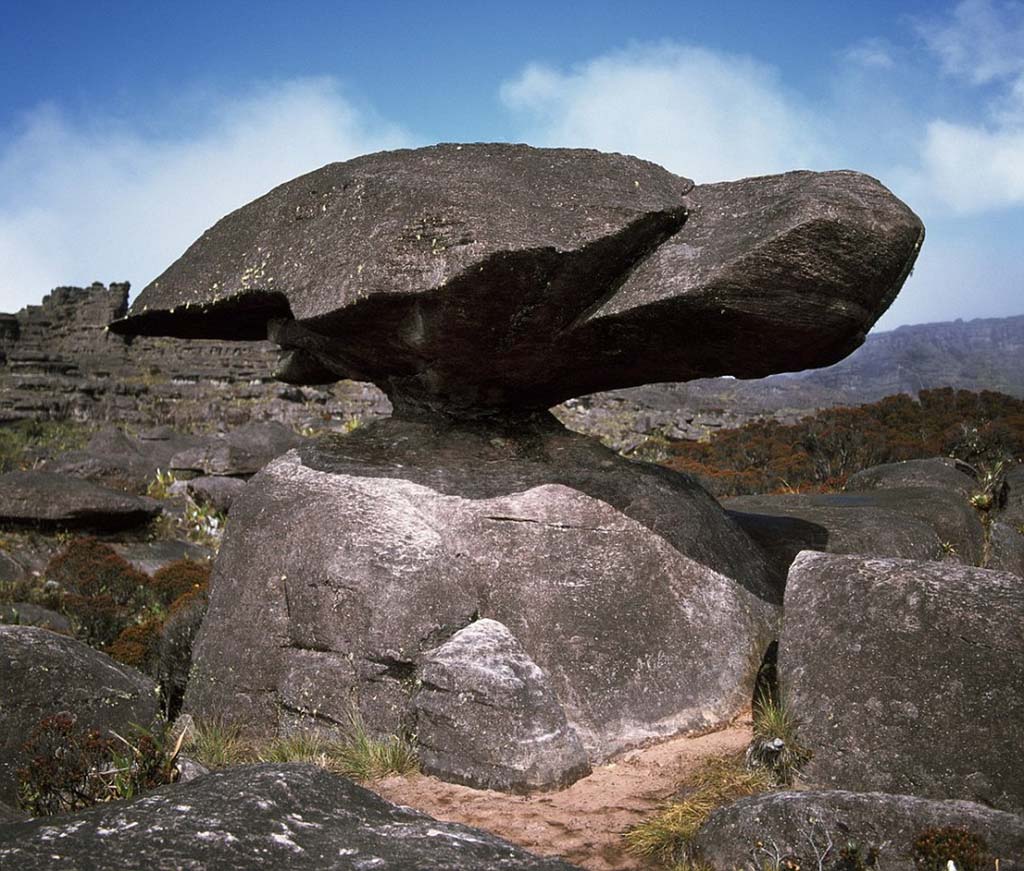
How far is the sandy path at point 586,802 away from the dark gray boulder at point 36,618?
7.00 metres

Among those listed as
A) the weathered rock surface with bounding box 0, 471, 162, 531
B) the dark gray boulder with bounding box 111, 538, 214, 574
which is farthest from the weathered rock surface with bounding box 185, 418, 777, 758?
the weathered rock surface with bounding box 0, 471, 162, 531

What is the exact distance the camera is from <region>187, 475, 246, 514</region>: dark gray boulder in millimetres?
19453

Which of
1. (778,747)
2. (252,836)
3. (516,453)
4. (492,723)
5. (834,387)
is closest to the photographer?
(252,836)

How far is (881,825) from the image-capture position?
412 cm

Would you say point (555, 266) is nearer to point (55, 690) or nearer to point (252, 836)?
point (55, 690)

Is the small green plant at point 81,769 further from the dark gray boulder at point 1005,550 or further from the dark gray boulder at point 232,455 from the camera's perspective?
the dark gray boulder at point 232,455

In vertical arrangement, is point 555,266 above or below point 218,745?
above

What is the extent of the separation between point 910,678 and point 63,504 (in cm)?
1487

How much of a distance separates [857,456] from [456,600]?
18.1m

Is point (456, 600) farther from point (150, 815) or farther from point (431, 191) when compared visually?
point (150, 815)

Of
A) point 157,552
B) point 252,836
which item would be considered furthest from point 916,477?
point 252,836

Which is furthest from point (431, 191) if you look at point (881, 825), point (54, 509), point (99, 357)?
point (99, 357)

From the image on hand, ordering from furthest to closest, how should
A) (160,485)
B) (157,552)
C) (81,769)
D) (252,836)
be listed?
(160,485) < (157,552) < (81,769) < (252,836)

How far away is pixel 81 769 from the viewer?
4.98 meters
